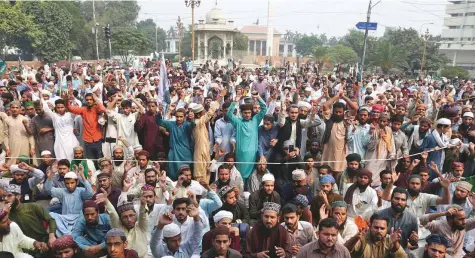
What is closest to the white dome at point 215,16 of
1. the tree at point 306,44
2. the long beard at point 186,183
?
the tree at point 306,44

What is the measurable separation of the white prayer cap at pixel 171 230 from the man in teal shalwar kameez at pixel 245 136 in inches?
91.0

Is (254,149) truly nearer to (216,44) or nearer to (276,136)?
(276,136)

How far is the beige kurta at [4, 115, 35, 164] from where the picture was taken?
674 cm

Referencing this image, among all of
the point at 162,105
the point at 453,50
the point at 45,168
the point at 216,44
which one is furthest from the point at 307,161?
the point at 453,50

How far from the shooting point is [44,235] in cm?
466

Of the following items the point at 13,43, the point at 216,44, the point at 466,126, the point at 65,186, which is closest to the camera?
the point at 65,186

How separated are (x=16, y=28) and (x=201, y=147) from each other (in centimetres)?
3478

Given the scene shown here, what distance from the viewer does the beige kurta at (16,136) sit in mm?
6742

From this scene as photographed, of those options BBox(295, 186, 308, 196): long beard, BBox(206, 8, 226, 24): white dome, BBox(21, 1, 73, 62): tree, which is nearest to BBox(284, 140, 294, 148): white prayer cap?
BBox(295, 186, 308, 196): long beard

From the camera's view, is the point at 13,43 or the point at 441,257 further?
the point at 13,43

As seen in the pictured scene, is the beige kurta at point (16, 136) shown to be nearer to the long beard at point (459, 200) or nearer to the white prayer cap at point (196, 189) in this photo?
the white prayer cap at point (196, 189)

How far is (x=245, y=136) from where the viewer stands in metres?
6.31

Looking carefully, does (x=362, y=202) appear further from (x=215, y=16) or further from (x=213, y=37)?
(x=215, y=16)

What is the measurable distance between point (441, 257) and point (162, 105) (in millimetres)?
5567
